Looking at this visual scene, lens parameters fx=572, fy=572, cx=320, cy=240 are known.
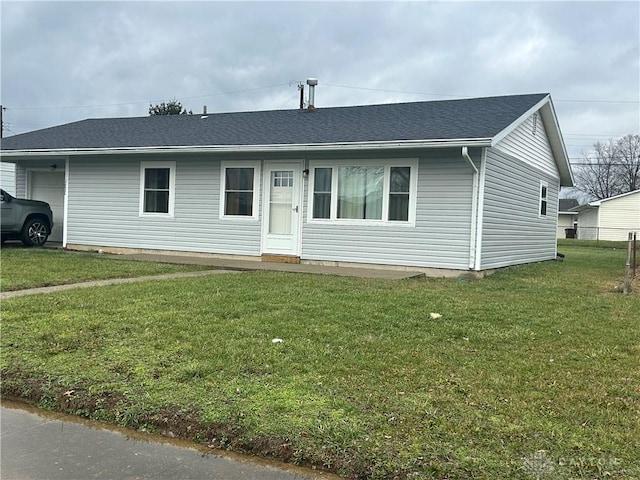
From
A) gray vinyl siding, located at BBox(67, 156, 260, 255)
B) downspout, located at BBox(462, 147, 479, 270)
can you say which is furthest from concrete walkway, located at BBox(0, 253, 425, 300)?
downspout, located at BBox(462, 147, 479, 270)

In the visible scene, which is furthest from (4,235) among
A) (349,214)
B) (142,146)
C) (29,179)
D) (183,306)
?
(183,306)

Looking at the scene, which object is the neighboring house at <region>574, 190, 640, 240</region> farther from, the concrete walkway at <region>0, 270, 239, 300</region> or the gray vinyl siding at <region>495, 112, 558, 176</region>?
the concrete walkway at <region>0, 270, 239, 300</region>

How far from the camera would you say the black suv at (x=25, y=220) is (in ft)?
46.5

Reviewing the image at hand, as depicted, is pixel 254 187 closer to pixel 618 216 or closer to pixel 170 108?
pixel 170 108

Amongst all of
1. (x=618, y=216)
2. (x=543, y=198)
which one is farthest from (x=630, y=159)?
(x=543, y=198)

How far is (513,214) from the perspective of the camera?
13.2 metres

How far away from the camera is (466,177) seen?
11.0 meters

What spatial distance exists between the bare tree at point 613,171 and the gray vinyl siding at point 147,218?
59.8 meters

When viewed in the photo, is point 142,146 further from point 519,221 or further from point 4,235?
point 519,221

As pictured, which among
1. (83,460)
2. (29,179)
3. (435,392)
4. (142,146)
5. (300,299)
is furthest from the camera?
(29,179)

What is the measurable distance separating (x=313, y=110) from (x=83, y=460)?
13.8 metres

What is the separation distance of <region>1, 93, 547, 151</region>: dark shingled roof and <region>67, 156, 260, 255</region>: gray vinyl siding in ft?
2.14

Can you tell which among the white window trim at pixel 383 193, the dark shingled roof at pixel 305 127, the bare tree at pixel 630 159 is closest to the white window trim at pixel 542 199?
the dark shingled roof at pixel 305 127

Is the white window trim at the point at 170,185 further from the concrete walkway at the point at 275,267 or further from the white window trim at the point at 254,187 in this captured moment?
the white window trim at the point at 254,187
